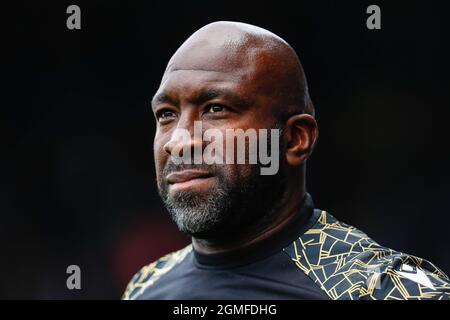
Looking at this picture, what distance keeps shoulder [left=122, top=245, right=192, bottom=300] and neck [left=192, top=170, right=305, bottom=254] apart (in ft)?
1.22

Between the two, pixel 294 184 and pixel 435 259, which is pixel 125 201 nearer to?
pixel 435 259

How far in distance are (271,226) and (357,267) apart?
0.35 metres

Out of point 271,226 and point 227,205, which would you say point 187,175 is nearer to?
point 227,205

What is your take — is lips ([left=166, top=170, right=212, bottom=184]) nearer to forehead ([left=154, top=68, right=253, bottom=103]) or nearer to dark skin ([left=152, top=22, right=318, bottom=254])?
dark skin ([left=152, top=22, right=318, bottom=254])

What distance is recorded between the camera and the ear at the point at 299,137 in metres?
2.59

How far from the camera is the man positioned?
2.45m

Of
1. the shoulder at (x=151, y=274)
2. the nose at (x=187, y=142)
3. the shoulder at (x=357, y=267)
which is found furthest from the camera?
the shoulder at (x=151, y=274)

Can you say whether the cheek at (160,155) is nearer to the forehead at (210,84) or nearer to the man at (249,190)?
the man at (249,190)

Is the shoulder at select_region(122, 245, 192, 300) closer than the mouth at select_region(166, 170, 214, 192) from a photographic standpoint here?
No

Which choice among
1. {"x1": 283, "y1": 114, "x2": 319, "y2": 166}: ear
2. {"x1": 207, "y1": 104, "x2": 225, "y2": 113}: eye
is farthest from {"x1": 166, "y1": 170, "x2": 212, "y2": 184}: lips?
{"x1": 283, "y1": 114, "x2": 319, "y2": 166}: ear

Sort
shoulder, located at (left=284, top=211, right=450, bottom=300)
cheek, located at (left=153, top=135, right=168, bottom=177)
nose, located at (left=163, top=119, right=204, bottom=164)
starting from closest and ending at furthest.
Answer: shoulder, located at (left=284, top=211, right=450, bottom=300) → nose, located at (left=163, top=119, right=204, bottom=164) → cheek, located at (left=153, top=135, right=168, bottom=177)

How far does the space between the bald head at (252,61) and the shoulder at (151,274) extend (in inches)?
31.1

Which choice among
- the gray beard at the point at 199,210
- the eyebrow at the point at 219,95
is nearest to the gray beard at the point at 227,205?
the gray beard at the point at 199,210
